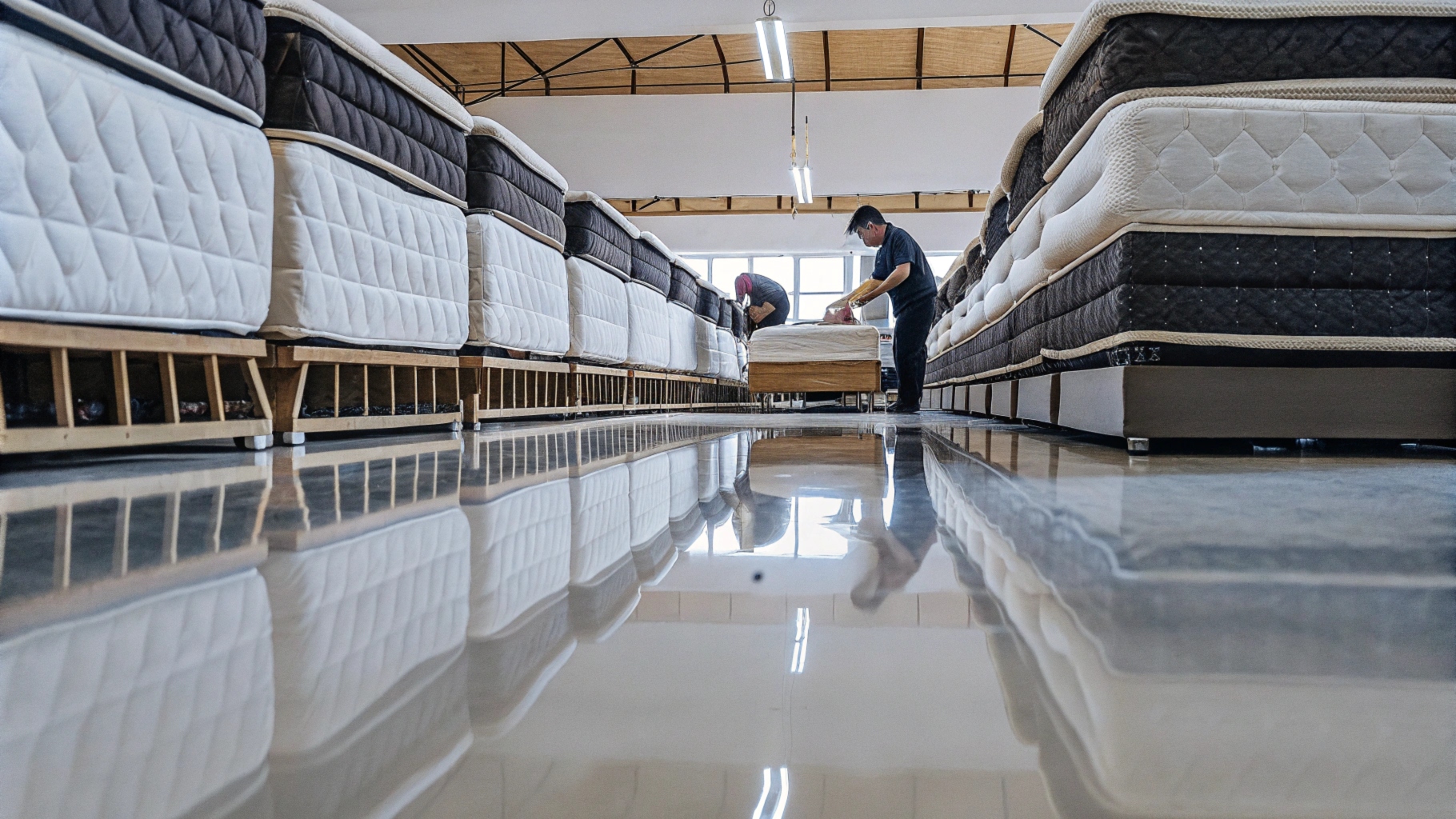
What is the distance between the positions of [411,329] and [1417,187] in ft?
10.5

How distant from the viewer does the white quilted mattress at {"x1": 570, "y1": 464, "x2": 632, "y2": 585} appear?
85 cm

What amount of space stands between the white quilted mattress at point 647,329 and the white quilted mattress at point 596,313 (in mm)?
168

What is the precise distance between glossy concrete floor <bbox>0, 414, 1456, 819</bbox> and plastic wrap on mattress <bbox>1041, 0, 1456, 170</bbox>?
1589mm

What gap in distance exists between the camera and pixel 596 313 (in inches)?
217

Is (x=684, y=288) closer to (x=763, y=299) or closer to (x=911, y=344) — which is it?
(x=763, y=299)

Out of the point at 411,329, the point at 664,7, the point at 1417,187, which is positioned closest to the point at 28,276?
the point at 411,329

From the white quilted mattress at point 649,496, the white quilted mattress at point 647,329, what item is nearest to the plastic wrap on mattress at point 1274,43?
the white quilted mattress at point 649,496

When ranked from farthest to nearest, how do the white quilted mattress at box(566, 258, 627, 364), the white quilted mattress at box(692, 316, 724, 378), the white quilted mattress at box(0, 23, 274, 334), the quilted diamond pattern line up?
the white quilted mattress at box(692, 316, 724, 378) < the white quilted mattress at box(566, 258, 627, 364) < the quilted diamond pattern < the white quilted mattress at box(0, 23, 274, 334)

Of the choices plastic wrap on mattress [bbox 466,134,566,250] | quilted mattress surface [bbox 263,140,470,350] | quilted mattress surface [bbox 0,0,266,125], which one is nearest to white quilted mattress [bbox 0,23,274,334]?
quilted mattress surface [bbox 0,0,266,125]

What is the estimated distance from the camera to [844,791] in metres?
0.37

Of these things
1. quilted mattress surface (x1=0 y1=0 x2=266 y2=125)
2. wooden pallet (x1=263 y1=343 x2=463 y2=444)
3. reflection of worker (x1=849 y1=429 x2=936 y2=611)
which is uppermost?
quilted mattress surface (x1=0 y1=0 x2=266 y2=125)

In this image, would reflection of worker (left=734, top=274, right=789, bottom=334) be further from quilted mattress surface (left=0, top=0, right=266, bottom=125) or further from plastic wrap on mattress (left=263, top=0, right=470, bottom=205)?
quilted mattress surface (left=0, top=0, right=266, bottom=125)

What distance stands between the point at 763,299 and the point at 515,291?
6.28m

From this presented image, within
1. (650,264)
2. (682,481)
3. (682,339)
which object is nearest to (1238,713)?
(682,481)
